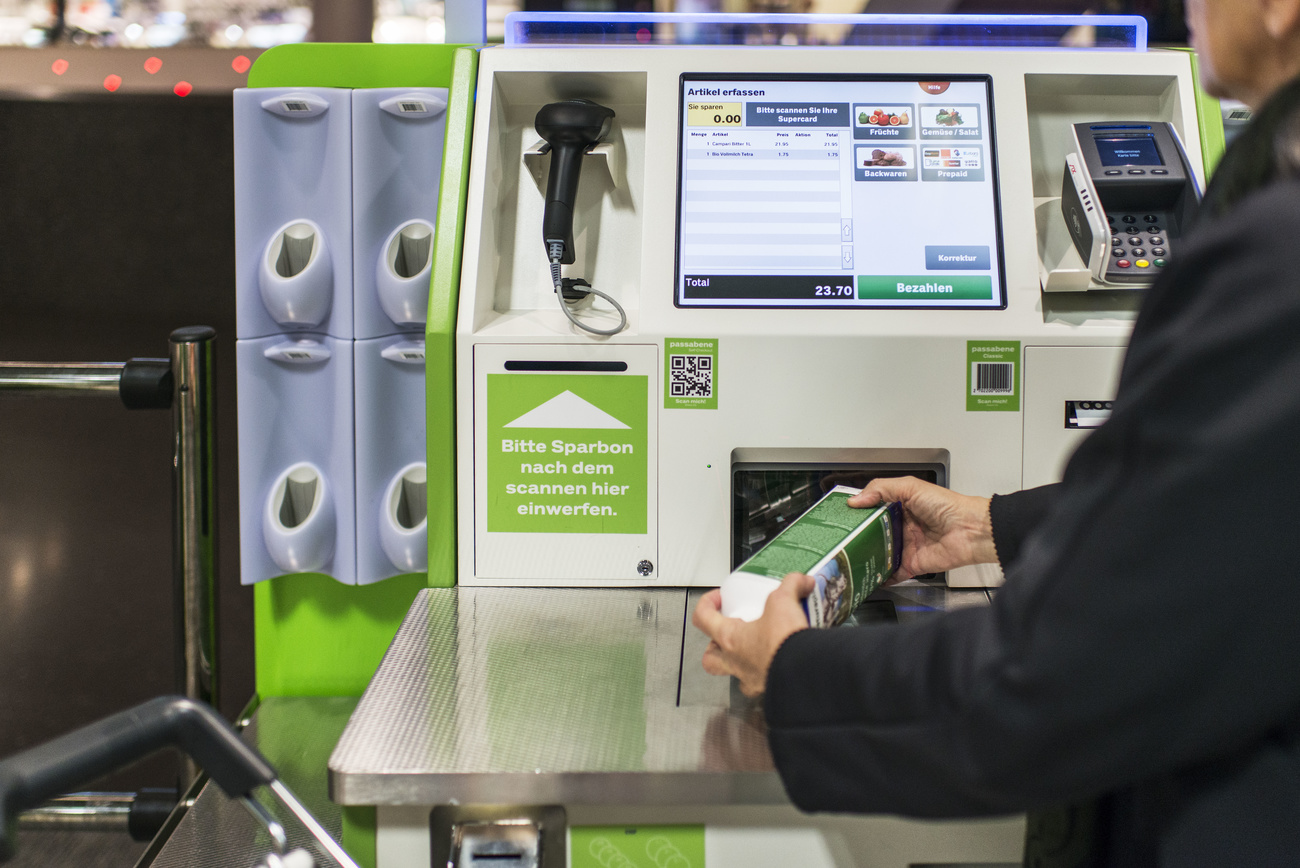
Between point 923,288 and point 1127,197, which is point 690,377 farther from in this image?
point 1127,197

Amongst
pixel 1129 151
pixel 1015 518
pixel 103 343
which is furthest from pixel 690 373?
pixel 103 343

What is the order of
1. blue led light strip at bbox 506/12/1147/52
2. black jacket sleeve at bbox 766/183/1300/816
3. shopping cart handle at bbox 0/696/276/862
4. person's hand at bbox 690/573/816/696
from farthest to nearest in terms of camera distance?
blue led light strip at bbox 506/12/1147/52 → person's hand at bbox 690/573/816/696 → shopping cart handle at bbox 0/696/276/862 → black jacket sleeve at bbox 766/183/1300/816

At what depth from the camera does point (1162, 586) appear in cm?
61

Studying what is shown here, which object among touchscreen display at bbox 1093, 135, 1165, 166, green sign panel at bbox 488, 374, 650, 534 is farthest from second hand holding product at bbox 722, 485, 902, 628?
touchscreen display at bbox 1093, 135, 1165, 166

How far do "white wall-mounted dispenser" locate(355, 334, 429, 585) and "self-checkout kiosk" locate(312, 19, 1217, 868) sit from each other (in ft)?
1.02

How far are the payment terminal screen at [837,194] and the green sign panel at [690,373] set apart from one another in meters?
0.07

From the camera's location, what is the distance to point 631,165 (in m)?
1.52

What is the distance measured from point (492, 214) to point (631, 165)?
0.23 metres

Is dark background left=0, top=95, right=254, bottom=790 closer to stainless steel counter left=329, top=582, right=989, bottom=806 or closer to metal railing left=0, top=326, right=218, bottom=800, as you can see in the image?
metal railing left=0, top=326, right=218, bottom=800

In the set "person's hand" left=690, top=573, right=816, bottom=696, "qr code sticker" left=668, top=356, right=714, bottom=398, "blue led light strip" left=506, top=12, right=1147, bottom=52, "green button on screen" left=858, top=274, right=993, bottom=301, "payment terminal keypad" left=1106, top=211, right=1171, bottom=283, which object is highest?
"blue led light strip" left=506, top=12, right=1147, bottom=52

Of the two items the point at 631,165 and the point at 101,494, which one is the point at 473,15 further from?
the point at 101,494

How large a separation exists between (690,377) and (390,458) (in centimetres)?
63

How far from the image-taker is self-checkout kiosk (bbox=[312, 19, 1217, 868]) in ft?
4.45

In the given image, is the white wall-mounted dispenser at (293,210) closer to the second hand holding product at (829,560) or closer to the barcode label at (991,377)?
the second hand holding product at (829,560)
